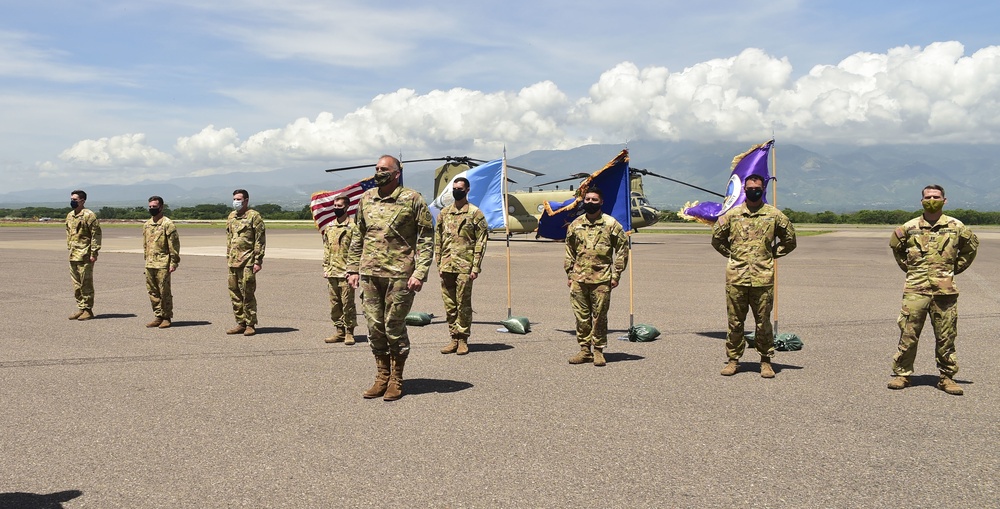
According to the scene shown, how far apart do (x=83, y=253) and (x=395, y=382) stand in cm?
823

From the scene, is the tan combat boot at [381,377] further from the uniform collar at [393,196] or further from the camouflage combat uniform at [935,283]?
the camouflage combat uniform at [935,283]

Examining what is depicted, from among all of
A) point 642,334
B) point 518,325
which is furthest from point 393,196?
point 642,334

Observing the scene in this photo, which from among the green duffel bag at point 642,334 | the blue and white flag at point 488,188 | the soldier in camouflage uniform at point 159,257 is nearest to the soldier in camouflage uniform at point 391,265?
the green duffel bag at point 642,334

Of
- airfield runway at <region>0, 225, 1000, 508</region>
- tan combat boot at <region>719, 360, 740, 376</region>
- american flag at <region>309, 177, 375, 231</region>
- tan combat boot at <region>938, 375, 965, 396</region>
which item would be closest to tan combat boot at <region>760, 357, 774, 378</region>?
airfield runway at <region>0, 225, 1000, 508</region>

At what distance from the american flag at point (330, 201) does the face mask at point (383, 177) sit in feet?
13.0

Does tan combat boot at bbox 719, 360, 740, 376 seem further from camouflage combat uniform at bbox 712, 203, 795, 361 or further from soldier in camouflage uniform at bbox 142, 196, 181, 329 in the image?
soldier in camouflage uniform at bbox 142, 196, 181, 329

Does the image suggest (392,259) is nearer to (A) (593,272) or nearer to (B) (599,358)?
(A) (593,272)

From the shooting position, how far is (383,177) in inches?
269

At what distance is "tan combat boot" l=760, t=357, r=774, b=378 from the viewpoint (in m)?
7.80

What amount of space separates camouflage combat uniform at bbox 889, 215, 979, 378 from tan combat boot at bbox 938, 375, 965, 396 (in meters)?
0.05

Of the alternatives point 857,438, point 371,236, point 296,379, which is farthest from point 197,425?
point 857,438

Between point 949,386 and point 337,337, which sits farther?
point 337,337

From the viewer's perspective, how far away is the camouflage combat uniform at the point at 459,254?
379 inches

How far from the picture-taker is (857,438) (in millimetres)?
5633
